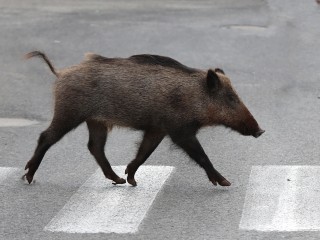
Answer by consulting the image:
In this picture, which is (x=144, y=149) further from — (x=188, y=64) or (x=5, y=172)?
(x=188, y=64)

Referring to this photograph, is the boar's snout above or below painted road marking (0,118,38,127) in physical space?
above

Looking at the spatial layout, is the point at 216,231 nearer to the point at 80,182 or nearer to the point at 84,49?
the point at 80,182

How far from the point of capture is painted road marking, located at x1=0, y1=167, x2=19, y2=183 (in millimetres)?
10852

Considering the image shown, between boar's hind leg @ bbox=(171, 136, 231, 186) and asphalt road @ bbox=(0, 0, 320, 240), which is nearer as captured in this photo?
asphalt road @ bbox=(0, 0, 320, 240)

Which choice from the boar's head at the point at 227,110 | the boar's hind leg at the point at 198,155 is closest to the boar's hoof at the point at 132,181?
the boar's hind leg at the point at 198,155

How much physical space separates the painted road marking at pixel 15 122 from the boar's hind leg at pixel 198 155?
3610 millimetres

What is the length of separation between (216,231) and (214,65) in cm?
854

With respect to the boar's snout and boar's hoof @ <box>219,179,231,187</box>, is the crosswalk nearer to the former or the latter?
boar's hoof @ <box>219,179,231,187</box>

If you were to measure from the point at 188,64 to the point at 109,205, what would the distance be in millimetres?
7744

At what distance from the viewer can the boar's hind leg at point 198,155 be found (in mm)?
10273

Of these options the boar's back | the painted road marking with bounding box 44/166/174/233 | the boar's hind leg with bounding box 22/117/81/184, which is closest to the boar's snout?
the boar's back

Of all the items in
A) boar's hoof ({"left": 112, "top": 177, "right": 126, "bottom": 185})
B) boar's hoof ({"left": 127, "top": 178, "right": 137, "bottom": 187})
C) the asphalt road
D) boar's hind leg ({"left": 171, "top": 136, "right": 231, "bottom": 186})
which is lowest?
the asphalt road

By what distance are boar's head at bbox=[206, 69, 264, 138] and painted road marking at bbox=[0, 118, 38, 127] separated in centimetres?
366

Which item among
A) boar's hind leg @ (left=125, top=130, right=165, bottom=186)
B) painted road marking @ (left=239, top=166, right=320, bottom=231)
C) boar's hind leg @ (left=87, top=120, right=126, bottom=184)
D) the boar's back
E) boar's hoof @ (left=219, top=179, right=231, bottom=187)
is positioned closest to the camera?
painted road marking @ (left=239, top=166, right=320, bottom=231)
